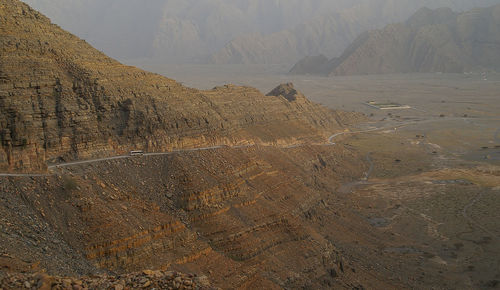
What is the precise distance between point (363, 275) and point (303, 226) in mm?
6281

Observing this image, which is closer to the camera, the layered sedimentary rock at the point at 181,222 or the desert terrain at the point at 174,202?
the layered sedimentary rock at the point at 181,222

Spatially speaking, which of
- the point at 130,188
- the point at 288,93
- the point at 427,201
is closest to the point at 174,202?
the point at 130,188

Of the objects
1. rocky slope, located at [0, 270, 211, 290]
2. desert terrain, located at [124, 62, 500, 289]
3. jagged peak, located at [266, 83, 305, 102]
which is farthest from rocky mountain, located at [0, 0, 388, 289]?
jagged peak, located at [266, 83, 305, 102]

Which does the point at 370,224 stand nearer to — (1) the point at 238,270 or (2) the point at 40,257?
(1) the point at 238,270

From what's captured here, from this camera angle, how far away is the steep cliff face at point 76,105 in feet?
113

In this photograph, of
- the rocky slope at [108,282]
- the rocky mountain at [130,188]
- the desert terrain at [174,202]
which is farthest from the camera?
the desert terrain at [174,202]

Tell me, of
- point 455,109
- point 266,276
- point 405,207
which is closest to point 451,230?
point 405,207

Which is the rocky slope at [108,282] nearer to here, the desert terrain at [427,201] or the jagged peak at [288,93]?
the desert terrain at [427,201]

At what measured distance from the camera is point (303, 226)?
38.8 meters

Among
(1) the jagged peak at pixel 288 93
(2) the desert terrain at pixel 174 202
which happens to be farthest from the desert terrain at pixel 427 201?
(1) the jagged peak at pixel 288 93

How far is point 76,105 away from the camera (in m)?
38.4

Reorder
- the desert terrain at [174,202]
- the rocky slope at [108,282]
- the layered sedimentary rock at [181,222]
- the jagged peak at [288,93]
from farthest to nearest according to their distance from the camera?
the jagged peak at [288,93] < the desert terrain at [174,202] < the layered sedimentary rock at [181,222] < the rocky slope at [108,282]

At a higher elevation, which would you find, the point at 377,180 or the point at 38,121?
the point at 38,121

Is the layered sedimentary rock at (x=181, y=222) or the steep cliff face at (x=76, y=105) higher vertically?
the steep cliff face at (x=76, y=105)
